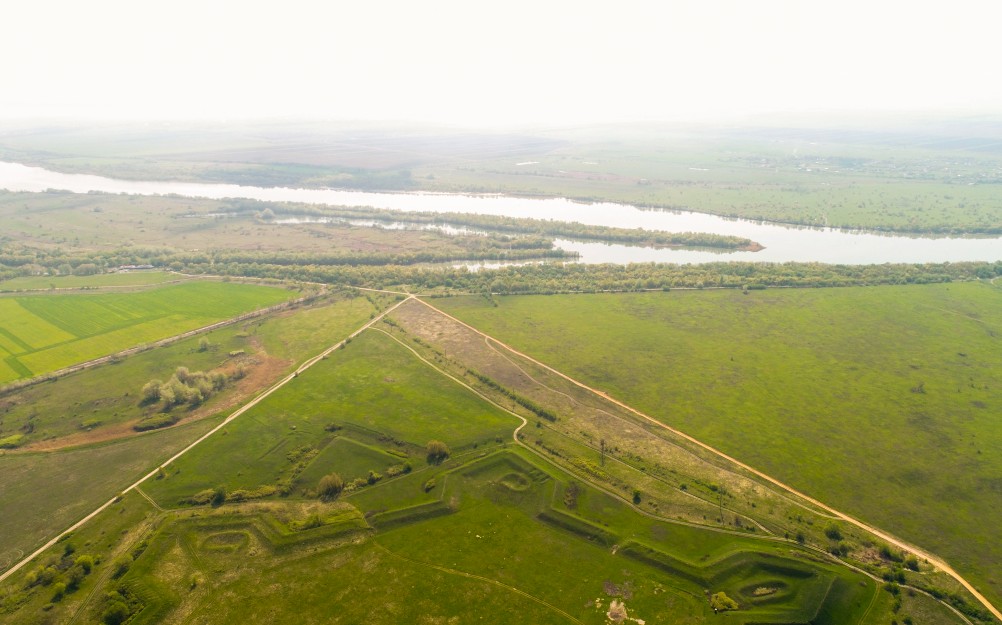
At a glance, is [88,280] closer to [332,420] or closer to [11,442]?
[11,442]

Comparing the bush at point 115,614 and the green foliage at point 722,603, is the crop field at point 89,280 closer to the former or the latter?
the bush at point 115,614

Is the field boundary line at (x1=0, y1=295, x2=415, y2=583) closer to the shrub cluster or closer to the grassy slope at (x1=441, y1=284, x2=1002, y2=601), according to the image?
the shrub cluster

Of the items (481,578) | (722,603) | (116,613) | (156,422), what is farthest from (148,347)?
(722,603)

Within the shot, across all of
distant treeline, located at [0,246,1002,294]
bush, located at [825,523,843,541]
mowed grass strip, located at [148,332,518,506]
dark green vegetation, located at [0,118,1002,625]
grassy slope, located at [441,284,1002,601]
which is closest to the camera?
dark green vegetation, located at [0,118,1002,625]

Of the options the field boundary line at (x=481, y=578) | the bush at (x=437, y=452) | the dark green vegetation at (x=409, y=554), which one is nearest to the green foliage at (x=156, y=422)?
the dark green vegetation at (x=409, y=554)

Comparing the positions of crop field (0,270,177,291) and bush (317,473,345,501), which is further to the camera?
crop field (0,270,177,291)

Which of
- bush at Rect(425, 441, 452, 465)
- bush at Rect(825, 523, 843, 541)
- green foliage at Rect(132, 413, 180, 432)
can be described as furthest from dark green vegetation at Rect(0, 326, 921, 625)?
green foliage at Rect(132, 413, 180, 432)
